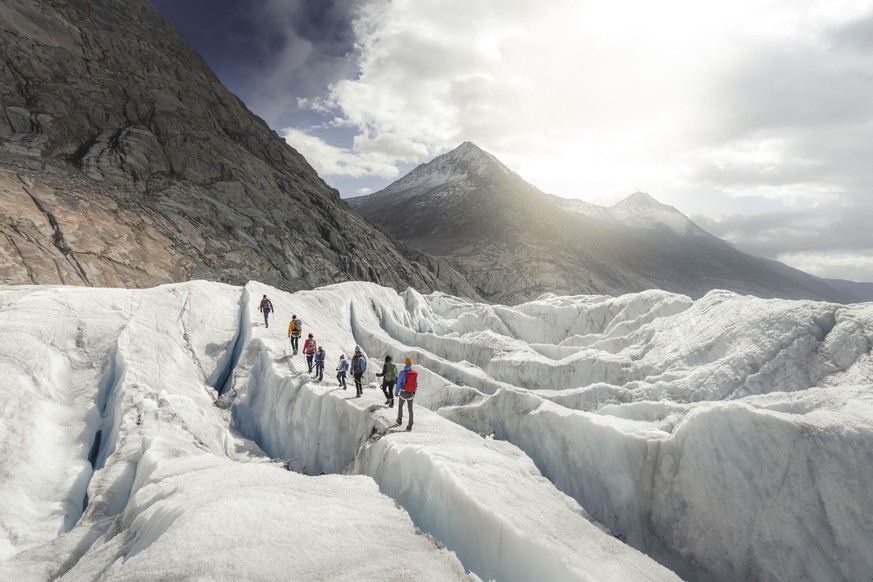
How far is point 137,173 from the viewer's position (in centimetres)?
4466

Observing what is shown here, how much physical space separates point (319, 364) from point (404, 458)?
6219 mm

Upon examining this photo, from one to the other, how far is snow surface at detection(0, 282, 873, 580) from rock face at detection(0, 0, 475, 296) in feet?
65.0

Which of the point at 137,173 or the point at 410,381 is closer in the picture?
the point at 410,381

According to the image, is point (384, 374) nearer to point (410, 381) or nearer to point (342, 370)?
point (410, 381)

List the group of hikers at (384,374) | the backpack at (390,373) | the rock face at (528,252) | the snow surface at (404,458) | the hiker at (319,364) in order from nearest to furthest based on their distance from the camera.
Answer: the snow surface at (404,458) < the group of hikers at (384,374) < the backpack at (390,373) < the hiker at (319,364) < the rock face at (528,252)

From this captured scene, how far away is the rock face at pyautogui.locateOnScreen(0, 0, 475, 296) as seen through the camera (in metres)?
32.2

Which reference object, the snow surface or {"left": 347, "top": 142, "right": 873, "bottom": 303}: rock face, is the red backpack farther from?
{"left": 347, "top": 142, "right": 873, "bottom": 303}: rock face

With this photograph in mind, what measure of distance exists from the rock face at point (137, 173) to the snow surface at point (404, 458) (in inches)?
780

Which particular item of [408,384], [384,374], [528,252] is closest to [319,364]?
[384,374]

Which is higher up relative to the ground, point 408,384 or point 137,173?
point 137,173

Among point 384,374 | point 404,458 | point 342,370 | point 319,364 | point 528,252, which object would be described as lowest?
point 404,458

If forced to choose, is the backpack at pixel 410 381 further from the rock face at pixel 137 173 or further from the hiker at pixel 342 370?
the rock face at pixel 137 173

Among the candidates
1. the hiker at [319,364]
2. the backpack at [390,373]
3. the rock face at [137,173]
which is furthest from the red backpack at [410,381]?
the rock face at [137,173]

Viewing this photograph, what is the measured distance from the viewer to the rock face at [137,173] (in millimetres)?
32250
